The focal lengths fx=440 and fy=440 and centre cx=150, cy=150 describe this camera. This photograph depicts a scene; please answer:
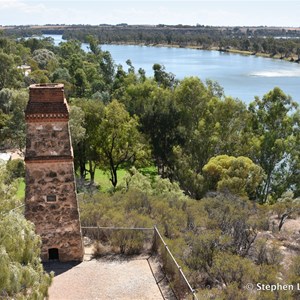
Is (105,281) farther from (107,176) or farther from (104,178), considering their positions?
(104,178)

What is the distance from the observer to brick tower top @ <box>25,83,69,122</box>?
1114cm

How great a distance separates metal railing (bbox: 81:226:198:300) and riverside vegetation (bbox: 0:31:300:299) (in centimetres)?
27

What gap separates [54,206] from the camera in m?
11.7

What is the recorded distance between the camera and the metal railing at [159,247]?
10219 mm

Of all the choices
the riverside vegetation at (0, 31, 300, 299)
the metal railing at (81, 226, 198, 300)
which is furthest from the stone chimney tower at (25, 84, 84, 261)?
the metal railing at (81, 226, 198, 300)

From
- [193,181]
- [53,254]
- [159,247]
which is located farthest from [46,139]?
[193,181]

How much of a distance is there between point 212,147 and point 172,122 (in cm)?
429

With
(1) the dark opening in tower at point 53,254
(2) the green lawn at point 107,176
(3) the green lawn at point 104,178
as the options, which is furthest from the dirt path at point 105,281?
(3) the green lawn at point 104,178

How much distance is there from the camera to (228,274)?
10.5 m

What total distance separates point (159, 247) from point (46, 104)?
200 inches

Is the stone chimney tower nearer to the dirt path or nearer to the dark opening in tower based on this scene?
the dark opening in tower

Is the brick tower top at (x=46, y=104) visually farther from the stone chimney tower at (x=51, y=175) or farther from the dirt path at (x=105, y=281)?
the dirt path at (x=105, y=281)

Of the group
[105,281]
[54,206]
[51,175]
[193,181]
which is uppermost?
[51,175]

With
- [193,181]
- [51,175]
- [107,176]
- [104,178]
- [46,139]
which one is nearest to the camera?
[46,139]
